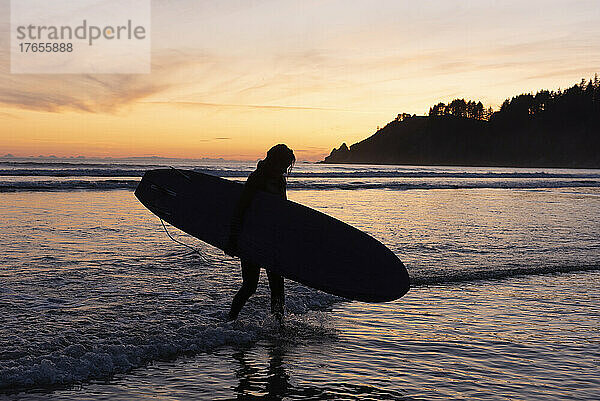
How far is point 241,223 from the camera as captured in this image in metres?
5.64

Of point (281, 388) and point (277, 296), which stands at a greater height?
point (277, 296)

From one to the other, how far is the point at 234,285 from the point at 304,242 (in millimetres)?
2228

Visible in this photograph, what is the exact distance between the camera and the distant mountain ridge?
505 ft

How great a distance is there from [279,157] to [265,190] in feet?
1.27

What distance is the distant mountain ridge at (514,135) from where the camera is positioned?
154000 mm

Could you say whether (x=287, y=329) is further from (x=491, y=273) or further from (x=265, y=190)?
(x=491, y=273)

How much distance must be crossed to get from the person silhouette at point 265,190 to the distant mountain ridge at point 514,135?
151431 millimetres

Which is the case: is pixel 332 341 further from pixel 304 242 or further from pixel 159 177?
pixel 159 177

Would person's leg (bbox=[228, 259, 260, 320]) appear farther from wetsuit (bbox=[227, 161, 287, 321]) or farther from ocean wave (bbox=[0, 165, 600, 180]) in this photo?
ocean wave (bbox=[0, 165, 600, 180])

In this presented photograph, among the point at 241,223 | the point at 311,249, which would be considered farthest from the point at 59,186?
the point at 311,249

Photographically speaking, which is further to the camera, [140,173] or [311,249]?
[140,173]

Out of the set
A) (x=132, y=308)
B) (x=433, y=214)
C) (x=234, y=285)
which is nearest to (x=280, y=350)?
(x=132, y=308)

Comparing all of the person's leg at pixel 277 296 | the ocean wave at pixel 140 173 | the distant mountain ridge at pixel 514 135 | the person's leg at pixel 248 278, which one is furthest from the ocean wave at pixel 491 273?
the distant mountain ridge at pixel 514 135

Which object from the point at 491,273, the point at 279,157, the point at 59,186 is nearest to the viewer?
the point at 279,157
